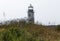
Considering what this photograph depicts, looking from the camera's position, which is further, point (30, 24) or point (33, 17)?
point (33, 17)

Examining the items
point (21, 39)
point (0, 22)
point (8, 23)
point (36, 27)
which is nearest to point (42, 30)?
point (36, 27)

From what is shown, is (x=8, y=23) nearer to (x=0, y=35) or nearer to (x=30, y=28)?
(x=30, y=28)

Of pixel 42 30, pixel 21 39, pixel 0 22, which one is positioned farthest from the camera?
pixel 0 22

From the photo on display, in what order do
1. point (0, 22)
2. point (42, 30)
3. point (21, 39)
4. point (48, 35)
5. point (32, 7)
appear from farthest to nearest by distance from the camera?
point (32, 7)
point (0, 22)
point (42, 30)
point (48, 35)
point (21, 39)

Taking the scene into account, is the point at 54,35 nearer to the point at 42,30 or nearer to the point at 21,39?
the point at 42,30

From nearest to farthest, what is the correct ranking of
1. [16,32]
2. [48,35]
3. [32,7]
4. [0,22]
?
[16,32], [48,35], [0,22], [32,7]

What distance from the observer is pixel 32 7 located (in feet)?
62.6

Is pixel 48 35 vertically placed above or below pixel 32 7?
below

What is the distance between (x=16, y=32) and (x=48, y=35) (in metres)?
3.05

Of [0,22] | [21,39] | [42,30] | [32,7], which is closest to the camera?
[21,39]

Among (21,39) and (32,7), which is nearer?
(21,39)

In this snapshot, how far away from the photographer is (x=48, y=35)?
14258 millimetres

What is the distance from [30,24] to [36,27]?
22.0 inches

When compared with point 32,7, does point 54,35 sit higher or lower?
lower
